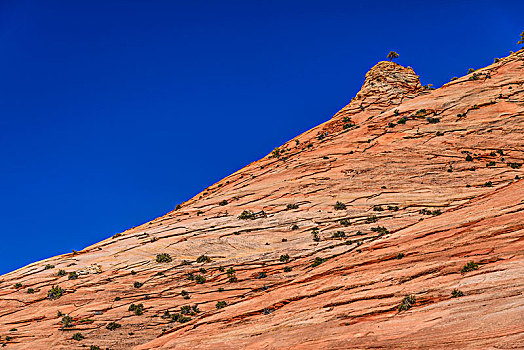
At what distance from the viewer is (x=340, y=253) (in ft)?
119

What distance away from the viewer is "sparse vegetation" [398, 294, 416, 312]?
20109 millimetres

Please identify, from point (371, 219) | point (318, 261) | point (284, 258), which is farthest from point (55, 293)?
point (371, 219)

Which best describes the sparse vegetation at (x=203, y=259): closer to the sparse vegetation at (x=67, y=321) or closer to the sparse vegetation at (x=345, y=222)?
the sparse vegetation at (x=67, y=321)

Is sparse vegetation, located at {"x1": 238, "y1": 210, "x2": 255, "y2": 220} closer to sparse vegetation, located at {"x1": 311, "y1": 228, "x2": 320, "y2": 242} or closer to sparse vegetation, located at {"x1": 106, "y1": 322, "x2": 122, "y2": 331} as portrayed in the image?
sparse vegetation, located at {"x1": 311, "y1": 228, "x2": 320, "y2": 242}

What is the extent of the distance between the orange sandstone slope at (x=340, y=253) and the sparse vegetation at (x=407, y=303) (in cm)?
7

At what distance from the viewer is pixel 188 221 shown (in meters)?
54.0

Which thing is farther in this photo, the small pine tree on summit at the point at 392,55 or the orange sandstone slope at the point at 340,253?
the small pine tree on summit at the point at 392,55

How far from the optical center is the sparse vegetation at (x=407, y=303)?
20109 millimetres

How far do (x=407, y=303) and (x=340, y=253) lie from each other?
1612 centimetres

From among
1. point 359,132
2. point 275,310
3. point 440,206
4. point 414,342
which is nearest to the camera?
point 414,342

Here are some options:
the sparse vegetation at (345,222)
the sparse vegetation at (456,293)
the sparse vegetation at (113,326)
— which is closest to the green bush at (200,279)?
the sparse vegetation at (113,326)

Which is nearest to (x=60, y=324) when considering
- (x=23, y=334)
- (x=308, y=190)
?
(x=23, y=334)

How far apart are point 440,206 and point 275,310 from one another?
26.0 metres

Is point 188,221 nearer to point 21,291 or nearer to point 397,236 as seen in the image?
point 21,291
